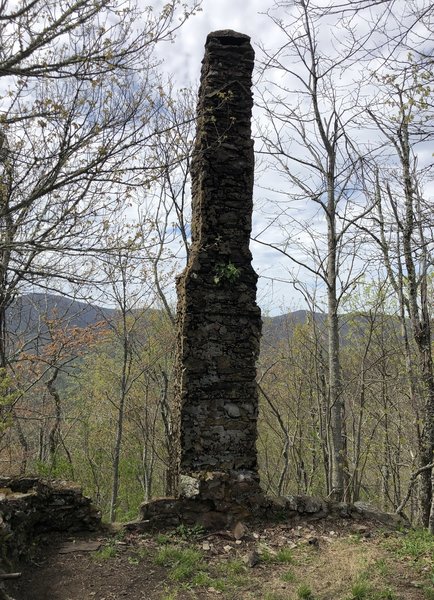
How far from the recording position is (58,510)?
5.13 m

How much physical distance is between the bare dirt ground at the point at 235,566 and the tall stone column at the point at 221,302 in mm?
676

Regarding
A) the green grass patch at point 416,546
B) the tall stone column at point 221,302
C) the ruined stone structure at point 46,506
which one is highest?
the tall stone column at point 221,302

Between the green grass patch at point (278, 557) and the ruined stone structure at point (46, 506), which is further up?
the ruined stone structure at point (46, 506)

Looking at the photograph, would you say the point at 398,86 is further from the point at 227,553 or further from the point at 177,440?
the point at 227,553

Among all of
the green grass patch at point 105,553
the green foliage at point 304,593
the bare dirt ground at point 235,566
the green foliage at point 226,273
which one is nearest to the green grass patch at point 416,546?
the bare dirt ground at point 235,566

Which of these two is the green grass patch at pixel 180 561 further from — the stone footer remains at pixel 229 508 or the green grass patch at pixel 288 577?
the green grass patch at pixel 288 577

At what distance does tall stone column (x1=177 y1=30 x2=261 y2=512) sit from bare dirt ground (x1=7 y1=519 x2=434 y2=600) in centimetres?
68

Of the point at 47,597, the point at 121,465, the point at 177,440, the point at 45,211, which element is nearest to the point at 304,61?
the point at 45,211

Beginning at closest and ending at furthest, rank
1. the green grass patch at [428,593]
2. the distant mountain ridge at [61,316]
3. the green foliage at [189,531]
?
the green grass patch at [428,593]
the green foliage at [189,531]
the distant mountain ridge at [61,316]

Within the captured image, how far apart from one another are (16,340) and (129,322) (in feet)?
14.0

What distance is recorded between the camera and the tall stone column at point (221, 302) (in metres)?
5.78

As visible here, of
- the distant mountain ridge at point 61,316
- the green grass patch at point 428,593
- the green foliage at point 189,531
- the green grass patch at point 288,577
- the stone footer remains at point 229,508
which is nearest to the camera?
the green grass patch at point 428,593

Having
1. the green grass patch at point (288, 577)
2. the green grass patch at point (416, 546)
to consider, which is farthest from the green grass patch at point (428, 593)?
the green grass patch at point (288, 577)

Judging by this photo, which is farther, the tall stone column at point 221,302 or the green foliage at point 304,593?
the tall stone column at point 221,302
